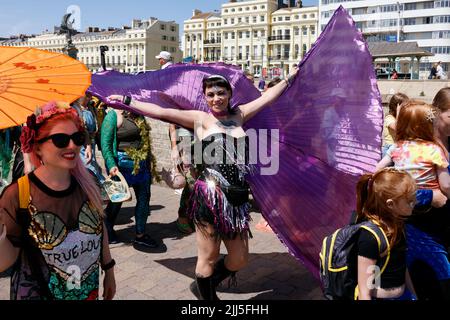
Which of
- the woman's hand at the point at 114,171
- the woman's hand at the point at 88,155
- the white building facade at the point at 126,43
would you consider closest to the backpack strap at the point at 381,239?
the woman's hand at the point at 114,171

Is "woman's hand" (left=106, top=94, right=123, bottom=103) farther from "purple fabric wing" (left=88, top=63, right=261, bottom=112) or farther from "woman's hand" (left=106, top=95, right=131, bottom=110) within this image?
"purple fabric wing" (left=88, top=63, right=261, bottom=112)

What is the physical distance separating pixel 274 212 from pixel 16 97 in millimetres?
2301

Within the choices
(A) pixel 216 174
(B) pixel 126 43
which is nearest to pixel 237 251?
(A) pixel 216 174

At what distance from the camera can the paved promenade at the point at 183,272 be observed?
12.9 feet

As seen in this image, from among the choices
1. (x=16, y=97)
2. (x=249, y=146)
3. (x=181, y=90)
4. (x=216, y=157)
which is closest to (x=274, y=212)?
(x=249, y=146)

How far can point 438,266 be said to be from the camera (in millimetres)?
2742

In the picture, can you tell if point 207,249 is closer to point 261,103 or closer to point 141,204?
point 261,103

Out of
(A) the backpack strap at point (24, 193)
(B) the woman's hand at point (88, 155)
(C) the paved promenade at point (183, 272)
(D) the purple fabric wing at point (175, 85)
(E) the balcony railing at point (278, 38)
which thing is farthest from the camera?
(E) the balcony railing at point (278, 38)

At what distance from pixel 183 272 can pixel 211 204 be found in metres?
1.45

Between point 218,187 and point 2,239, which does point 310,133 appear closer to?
point 218,187

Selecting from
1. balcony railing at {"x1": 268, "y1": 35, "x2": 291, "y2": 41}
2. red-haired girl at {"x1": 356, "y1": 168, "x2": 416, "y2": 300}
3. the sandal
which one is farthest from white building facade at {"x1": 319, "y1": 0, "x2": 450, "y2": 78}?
red-haired girl at {"x1": 356, "y1": 168, "x2": 416, "y2": 300}

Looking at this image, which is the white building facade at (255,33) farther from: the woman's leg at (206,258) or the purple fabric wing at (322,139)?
the woman's leg at (206,258)

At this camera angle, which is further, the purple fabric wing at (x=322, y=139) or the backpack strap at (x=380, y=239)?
the purple fabric wing at (x=322, y=139)

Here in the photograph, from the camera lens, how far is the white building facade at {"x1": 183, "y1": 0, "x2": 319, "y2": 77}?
93.4 meters
